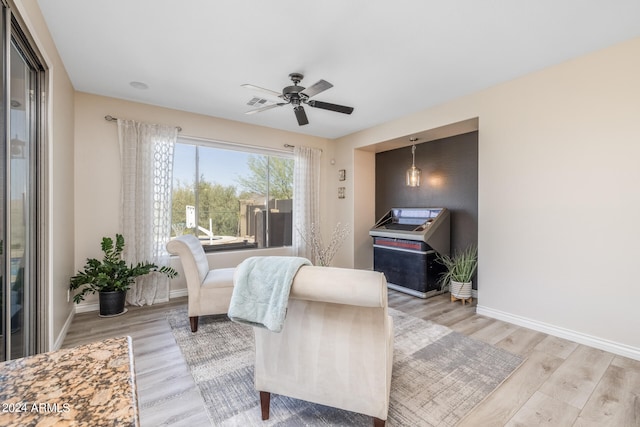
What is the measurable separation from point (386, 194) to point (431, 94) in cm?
199

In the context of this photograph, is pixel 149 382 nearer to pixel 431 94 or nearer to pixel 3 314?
pixel 3 314

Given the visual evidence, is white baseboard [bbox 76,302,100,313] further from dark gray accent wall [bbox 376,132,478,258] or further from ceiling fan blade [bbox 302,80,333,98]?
dark gray accent wall [bbox 376,132,478,258]

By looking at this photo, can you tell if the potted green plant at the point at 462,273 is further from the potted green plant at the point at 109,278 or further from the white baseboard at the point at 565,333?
the potted green plant at the point at 109,278

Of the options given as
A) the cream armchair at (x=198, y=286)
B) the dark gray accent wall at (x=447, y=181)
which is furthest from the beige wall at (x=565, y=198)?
the cream armchair at (x=198, y=286)

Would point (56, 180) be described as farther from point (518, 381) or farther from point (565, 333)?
point (565, 333)

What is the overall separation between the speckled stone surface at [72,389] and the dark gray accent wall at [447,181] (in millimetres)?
3959

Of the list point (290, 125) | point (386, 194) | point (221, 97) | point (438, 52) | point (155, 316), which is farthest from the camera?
point (386, 194)

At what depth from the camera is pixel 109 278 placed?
3.00m

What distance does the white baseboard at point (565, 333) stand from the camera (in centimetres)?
225

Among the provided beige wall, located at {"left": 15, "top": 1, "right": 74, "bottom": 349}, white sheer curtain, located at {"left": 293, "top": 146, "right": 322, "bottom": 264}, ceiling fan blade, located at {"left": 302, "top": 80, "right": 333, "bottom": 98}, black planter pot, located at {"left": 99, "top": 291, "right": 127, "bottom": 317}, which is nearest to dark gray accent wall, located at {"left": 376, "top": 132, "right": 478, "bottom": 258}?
white sheer curtain, located at {"left": 293, "top": 146, "right": 322, "bottom": 264}

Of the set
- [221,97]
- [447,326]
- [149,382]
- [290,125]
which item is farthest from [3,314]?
[290,125]

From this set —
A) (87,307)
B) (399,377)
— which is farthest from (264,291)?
(87,307)

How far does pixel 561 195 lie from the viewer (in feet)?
8.44

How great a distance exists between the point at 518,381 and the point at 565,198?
5.40 feet
